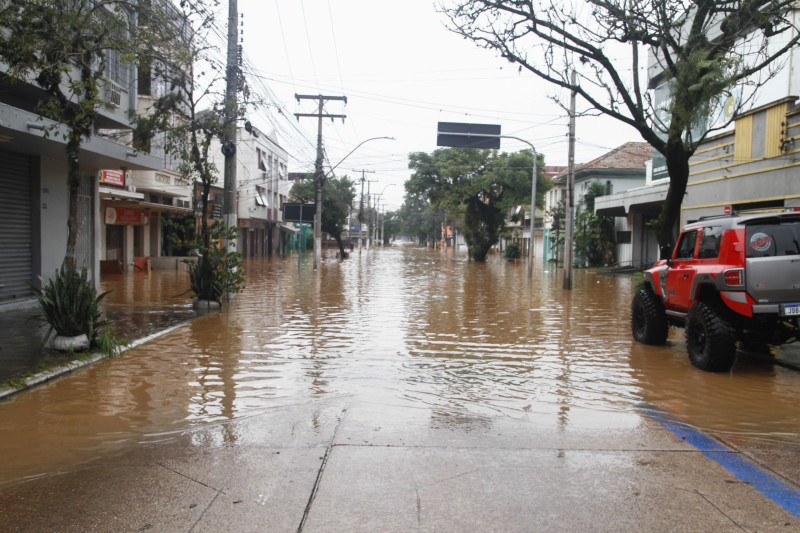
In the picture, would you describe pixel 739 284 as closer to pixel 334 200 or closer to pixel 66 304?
pixel 66 304

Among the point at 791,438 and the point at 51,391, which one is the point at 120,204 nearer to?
the point at 51,391

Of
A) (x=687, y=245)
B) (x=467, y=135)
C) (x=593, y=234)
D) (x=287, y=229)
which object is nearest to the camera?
(x=687, y=245)

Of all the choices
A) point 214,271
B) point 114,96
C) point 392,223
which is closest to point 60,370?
point 214,271

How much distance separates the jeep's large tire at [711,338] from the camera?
25.9 ft

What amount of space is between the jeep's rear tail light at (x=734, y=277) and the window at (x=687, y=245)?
134 centimetres

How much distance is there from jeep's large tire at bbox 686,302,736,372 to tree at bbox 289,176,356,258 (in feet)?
140

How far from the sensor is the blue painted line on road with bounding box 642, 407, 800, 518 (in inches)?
163


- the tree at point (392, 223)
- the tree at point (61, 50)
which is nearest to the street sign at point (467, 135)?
the tree at point (61, 50)

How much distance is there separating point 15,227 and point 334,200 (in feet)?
133

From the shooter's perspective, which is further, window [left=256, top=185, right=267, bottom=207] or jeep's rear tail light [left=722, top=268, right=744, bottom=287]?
window [left=256, top=185, right=267, bottom=207]

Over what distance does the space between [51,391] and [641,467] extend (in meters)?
6.10

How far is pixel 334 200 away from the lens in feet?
177

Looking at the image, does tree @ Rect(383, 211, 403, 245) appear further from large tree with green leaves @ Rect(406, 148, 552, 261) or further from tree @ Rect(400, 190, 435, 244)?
large tree with green leaves @ Rect(406, 148, 552, 261)

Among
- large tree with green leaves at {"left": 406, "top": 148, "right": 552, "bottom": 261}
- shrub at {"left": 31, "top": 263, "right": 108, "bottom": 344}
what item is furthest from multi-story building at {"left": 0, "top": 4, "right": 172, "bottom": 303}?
large tree with green leaves at {"left": 406, "top": 148, "right": 552, "bottom": 261}
